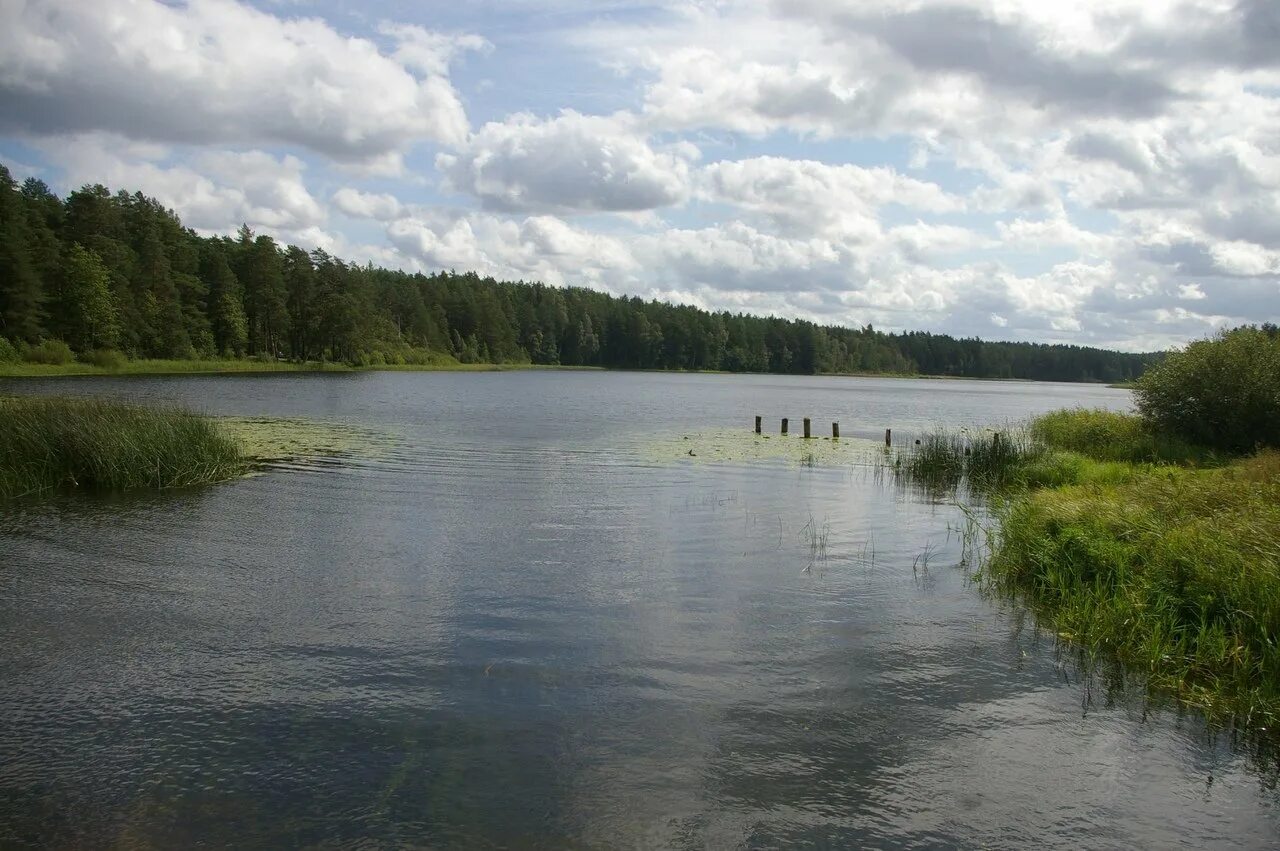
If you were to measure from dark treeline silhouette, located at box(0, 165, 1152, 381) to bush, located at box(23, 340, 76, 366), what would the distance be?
1.16 metres

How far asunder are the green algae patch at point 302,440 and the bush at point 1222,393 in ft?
85.2

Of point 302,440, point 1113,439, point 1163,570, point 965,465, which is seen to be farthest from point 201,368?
point 1163,570

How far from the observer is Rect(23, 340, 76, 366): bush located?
66.4 metres

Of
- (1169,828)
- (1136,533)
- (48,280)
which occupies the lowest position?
(1169,828)

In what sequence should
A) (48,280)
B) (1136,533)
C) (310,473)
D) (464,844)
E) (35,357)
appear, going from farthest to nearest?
(48,280), (35,357), (310,473), (1136,533), (464,844)

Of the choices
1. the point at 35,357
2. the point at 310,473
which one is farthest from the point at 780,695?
the point at 35,357

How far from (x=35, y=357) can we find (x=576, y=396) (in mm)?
41423

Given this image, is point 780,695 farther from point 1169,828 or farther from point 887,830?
point 1169,828

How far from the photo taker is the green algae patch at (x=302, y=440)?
91.8 feet

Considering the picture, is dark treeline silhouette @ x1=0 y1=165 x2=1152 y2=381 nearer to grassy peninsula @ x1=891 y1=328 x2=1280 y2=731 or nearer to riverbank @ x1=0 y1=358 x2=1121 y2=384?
riverbank @ x1=0 y1=358 x2=1121 y2=384

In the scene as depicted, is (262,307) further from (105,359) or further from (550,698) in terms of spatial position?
(550,698)

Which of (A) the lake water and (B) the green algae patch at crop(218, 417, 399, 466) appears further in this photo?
(B) the green algae patch at crop(218, 417, 399, 466)

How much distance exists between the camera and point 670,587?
14.0 meters

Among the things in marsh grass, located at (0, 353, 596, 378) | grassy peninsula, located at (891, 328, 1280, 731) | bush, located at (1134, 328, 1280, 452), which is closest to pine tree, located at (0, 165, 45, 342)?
marsh grass, located at (0, 353, 596, 378)
